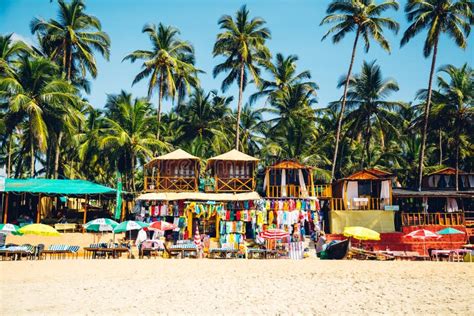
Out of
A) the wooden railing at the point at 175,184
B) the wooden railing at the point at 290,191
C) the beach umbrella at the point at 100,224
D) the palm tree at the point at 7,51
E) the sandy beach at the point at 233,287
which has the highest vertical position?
the palm tree at the point at 7,51

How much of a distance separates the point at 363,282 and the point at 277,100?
24.2 metres

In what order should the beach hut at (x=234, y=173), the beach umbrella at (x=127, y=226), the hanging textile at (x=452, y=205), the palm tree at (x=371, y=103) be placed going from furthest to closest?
the palm tree at (x=371, y=103)
the hanging textile at (x=452, y=205)
the beach hut at (x=234, y=173)
the beach umbrella at (x=127, y=226)

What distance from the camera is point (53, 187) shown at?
82.8 ft

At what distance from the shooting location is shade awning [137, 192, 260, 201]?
23.9 metres

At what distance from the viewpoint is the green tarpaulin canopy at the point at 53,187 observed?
2444 cm

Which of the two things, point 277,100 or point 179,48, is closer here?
point 179,48

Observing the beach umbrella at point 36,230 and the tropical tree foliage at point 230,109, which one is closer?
the beach umbrella at point 36,230

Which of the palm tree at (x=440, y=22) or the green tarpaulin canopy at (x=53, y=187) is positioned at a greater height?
the palm tree at (x=440, y=22)

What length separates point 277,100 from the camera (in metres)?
36.5

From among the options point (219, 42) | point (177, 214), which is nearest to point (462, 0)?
point (219, 42)

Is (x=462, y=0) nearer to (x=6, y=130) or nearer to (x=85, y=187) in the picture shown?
(x=85, y=187)

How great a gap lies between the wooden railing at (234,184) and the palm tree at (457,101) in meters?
13.5

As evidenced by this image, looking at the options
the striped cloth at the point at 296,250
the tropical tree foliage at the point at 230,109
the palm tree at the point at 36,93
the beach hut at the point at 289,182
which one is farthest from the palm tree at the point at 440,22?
the palm tree at the point at 36,93

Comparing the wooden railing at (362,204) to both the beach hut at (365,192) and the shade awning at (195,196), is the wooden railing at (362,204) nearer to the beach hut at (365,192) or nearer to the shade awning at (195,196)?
the beach hut at (365,192)
